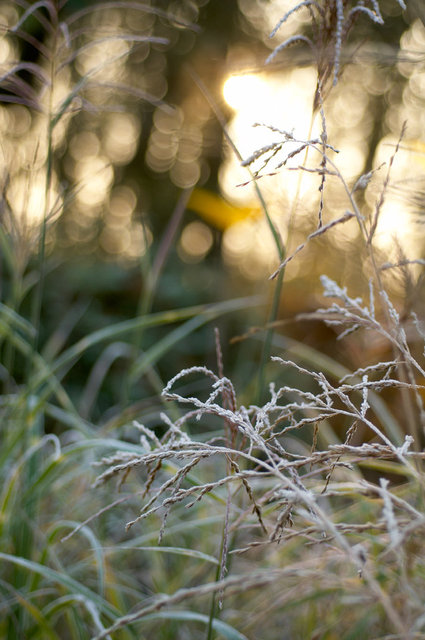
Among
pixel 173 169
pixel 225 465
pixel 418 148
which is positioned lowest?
pixel 225 465

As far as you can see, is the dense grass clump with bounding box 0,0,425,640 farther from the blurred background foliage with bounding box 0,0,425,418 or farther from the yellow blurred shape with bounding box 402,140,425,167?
the blurred background foliage with bounding box 0,0,425,418

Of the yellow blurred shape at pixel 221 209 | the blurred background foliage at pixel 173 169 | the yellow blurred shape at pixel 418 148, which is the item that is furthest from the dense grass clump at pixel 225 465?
the blurred background foliage at pixel 173 169

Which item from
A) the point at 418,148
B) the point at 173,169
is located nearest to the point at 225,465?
the point at 418,148

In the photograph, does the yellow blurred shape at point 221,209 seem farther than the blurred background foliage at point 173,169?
No

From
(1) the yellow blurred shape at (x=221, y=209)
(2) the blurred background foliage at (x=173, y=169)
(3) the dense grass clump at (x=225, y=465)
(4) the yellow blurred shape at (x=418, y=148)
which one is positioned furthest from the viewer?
(2) the blurred background foliage at (x=173, y=169)

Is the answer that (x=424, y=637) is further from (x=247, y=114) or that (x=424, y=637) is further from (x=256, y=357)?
(x=256, y=357)

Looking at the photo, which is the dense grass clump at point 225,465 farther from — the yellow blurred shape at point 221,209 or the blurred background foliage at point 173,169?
the blurred background foliage at point 173,169

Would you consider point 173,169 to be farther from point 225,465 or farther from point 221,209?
point 225,465

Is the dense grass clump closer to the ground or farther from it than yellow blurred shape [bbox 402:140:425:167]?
closer to the ground

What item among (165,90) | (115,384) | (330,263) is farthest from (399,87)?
(115,384)

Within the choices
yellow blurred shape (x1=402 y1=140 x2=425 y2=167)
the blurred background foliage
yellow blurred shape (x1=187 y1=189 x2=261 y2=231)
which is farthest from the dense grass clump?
the blurred background foliage

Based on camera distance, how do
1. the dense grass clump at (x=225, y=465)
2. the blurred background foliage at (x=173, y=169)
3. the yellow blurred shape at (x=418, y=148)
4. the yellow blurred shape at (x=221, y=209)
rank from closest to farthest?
the dense grass clump at (x=225, y=465), the yellow blurred shape at (x=418, y=148), the yellow blurred shape at (x=221, y=209), the blurred background foliage at (x=173, y=169)

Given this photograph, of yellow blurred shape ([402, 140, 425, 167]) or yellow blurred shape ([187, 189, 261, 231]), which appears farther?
yellow blurred shape ([187, 189, 261, 231])

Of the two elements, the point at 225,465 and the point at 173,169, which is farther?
the point at 173,169
